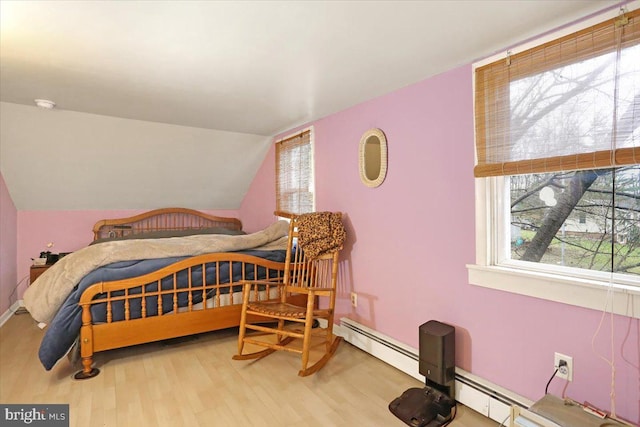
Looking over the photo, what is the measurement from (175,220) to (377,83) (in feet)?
12.3

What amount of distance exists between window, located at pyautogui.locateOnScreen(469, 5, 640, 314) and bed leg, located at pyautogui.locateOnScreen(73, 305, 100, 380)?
8.49 ft

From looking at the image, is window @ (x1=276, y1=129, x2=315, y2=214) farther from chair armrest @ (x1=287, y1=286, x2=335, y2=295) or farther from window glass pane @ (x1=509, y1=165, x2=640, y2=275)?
window glass pane @ (x1=509, y1=165, x2=640, y2=275)

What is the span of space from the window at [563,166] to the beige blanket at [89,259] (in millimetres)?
2184

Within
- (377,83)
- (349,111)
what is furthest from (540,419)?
(349,111)

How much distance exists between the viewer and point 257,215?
487 centimetres

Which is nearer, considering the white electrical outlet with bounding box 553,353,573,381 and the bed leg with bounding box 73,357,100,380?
the white electrical outlet with bounding box 553,353,573,381

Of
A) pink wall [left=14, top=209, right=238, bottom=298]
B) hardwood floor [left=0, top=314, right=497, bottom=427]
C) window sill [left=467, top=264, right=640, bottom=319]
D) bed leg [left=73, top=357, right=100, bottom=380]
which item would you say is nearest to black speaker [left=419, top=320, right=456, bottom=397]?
hardwood floor [left=0, top=314, right=497, bottom=427]

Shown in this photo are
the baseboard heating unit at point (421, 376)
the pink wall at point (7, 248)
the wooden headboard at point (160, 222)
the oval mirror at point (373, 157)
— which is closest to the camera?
the baseboard heating unit at point (421, 376)

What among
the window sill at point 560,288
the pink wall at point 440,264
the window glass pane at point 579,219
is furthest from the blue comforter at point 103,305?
the window glass pane at point 579,219

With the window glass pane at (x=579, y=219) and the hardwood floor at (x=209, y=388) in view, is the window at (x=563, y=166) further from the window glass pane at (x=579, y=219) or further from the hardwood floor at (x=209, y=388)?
the hardwood floor at (x=209, y=388)

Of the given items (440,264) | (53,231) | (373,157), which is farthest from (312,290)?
(53,231)

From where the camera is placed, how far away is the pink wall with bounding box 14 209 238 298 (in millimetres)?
4098

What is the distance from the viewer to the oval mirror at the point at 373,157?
2.64 meters

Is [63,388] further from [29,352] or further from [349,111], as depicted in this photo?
[349,111]
